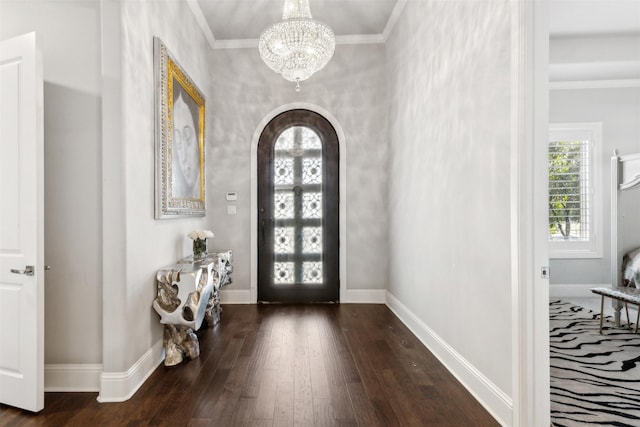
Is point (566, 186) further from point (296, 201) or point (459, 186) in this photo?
point (296, 201)

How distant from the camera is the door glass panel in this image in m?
4.24

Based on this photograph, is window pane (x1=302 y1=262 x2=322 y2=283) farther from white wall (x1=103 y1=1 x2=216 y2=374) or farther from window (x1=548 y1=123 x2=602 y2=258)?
window (x1=548 y1=123 x2=602 y2=258)

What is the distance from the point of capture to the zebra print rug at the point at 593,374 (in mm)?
1868

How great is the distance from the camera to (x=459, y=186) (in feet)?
7.61

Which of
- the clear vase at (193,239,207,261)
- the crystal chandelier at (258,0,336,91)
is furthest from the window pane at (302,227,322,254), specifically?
the crystal chandelier at (258,0,336,91)

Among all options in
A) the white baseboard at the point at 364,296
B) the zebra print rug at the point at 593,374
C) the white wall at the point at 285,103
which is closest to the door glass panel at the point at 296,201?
the white wall at the point at 285,103

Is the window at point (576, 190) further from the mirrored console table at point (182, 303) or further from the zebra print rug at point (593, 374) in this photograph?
the mirrored console table at point (182, 303)

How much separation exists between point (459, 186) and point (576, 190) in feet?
12.3

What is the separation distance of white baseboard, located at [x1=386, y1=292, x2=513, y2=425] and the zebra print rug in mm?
291

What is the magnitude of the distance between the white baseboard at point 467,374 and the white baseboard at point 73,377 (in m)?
2.44

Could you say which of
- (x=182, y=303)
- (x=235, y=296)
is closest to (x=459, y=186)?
(x=182, y=303)

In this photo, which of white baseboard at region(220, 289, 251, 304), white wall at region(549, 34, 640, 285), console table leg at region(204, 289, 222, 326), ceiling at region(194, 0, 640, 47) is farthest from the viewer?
white wall at region(549, 34, 640, 285)

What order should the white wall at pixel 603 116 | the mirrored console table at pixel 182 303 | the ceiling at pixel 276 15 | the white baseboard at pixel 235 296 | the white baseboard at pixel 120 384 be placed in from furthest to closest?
the white wall at pixel 603 116, the white baseboard at pixel 235 296, the ceiling at pixel 276 15, the mirrored console table at pixel 182 303, the white baseboard at pixel 120 384

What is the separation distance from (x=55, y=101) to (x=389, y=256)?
3554 millimetres
